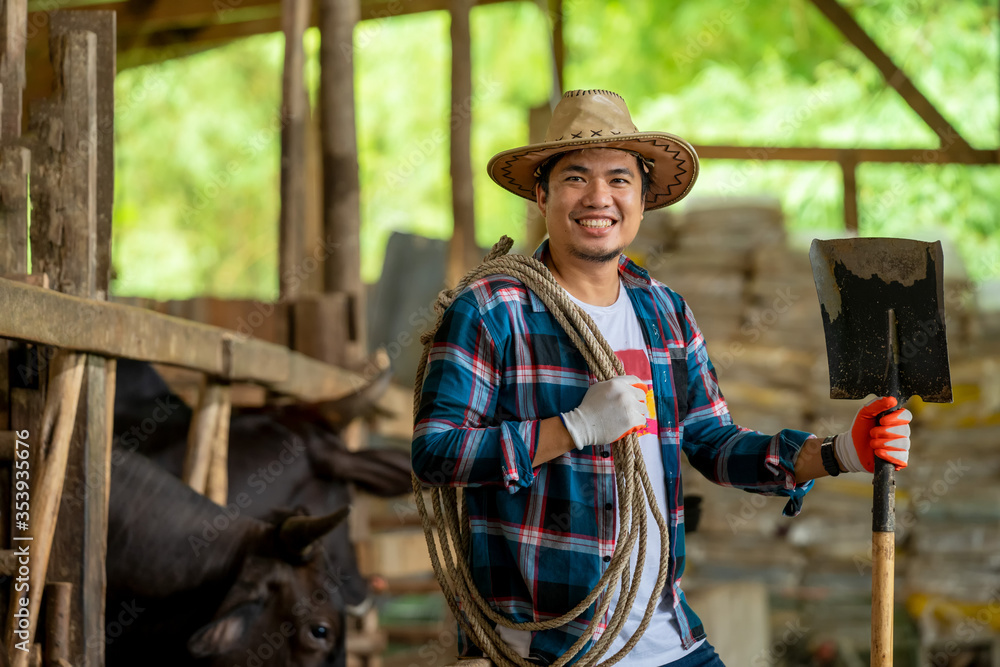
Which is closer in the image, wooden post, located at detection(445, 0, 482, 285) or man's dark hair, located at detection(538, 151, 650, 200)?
man's dark hair, located at detection(538, 151, 650, 200)

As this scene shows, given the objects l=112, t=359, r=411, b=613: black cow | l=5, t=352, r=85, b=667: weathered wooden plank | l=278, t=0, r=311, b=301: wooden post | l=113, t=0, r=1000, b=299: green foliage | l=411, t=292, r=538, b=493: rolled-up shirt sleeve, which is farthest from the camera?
l=113, t=0, r=1000, b=299: green foliage

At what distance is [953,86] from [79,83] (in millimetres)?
10401

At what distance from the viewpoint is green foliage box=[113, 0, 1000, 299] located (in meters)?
10.8

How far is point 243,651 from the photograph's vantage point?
289cm

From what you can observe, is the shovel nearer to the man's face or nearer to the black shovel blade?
the black shovel blade

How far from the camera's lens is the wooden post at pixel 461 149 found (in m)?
6.00

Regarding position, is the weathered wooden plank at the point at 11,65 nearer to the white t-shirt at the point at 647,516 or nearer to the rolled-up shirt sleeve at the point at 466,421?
the rolled-up shirt sleeve at the point at 466,421

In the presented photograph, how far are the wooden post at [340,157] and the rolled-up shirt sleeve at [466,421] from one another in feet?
9.76

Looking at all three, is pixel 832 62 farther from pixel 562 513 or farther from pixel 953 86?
pixel 562 513

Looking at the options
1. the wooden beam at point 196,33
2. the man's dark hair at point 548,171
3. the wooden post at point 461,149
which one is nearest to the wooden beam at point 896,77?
the wooden post at point 461,149

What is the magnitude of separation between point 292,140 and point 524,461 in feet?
13.2

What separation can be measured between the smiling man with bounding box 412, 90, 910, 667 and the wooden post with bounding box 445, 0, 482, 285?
3.85 metres

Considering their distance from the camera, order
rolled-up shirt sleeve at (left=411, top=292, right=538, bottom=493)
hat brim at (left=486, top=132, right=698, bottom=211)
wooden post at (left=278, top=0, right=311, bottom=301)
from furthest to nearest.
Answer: wooden post at (left=278, top=0, right=311, bottom=301), hat brim at (left=486, top=132, right=698, bottom=211), rolled-up shirt sleeve at (left=411, top=292, right=538, bottom=493)

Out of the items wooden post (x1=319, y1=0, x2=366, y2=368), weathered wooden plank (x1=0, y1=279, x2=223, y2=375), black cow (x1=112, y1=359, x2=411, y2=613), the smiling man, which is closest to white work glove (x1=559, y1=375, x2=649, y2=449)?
the smiling man
